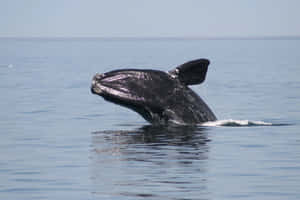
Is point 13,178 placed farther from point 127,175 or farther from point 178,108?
point 178,108

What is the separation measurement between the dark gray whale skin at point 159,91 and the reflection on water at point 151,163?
41cm

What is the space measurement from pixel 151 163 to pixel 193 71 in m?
3.51

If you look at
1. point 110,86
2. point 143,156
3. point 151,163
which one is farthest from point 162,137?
point 151,163

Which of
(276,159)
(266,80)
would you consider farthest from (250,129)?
(266,80)

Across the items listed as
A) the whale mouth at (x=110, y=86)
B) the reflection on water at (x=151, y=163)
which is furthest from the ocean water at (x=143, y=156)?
the whale mouth at (x=110, y=86)

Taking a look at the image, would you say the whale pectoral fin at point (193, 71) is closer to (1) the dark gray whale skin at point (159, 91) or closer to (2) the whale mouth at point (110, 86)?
(1) the dark gray whale skin at point (159, 91)

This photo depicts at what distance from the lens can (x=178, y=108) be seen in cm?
2248

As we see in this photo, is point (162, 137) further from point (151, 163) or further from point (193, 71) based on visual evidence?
→ point (151, 163)

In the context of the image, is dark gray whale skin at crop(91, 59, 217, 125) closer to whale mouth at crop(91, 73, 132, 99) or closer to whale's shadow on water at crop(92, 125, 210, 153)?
whale mouth at crop(91, 73, 132, 99)

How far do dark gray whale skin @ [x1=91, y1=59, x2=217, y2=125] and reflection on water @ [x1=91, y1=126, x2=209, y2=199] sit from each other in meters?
0.41

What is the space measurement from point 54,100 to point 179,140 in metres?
17.9

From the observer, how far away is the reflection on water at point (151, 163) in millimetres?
16094

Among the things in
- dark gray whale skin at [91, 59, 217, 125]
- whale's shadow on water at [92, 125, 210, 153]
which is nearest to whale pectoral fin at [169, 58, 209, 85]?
dark gray whale skin at [91, 59, 217, 125]

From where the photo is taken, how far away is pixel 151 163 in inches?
738
